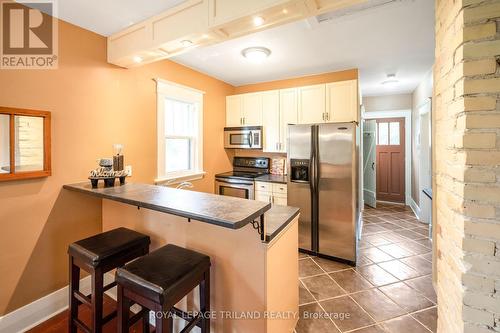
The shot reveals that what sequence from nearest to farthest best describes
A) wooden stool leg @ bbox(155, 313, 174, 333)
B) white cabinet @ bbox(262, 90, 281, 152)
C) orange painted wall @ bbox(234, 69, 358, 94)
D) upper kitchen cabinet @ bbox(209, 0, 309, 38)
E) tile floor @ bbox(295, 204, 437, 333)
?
wooden stool leg @ bbox(155, 313, 174, 333) → upper kitchen cabinet @ bbox(209, 0, 309, 38) → tile floor @ bbox(295, 204, 437, 333) → orange painted wall @ bbox(234, 69, 358, 94) → white cabinet @ bbox(262, 90, 281, 152)

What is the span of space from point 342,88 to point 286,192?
1.68 metres

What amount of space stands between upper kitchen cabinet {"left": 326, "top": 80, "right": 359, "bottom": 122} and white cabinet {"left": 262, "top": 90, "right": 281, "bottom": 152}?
0.82 m

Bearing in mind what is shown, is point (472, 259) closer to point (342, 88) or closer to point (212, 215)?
point (212, 215)

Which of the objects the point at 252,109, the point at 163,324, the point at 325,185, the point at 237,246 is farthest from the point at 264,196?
the point at 163,324

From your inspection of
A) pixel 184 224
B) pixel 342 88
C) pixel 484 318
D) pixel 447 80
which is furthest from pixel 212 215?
pixel 342 88

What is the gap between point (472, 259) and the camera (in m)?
1.07

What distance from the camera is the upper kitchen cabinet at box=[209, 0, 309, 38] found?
145cm

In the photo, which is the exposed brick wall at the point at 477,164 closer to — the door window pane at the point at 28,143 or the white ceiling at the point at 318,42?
the white ceiling at the point at 318,42

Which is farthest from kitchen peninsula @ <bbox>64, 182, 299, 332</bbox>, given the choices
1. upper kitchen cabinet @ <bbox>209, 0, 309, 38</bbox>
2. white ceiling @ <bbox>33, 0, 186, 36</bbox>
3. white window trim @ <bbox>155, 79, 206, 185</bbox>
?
white ceiling @ <bbox>33, 0, 186, 36</bbox>

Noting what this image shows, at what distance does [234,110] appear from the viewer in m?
4.21

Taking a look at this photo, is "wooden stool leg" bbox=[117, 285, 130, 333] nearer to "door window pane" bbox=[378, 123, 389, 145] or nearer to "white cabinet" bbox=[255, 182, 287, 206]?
"white cabinet" bbox=[255, 182, 287, 206]

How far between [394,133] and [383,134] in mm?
235

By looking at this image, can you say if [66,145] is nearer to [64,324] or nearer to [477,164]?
[64,324]

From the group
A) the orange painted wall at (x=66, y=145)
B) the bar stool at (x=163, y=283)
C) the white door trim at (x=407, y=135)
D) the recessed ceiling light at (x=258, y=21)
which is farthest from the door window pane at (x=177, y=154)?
the white door trim at (x=407, y=135)
